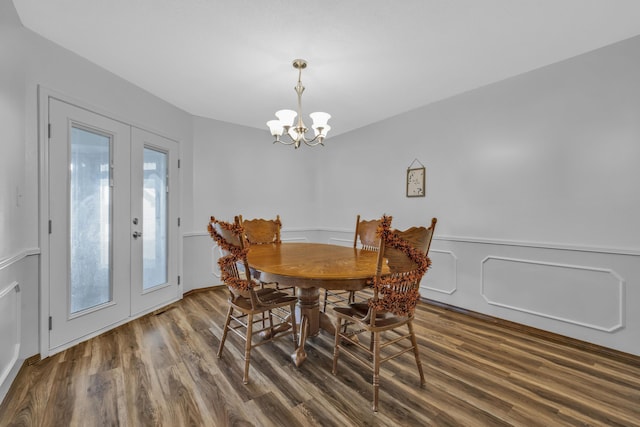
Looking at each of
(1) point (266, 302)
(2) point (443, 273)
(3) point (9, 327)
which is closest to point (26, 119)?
(3) point (9, 327)

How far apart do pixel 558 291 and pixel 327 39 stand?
2.95 metres

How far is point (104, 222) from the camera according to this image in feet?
8.81

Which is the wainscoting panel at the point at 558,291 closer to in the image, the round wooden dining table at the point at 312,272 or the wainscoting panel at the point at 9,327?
the round wooden dining table at the point at 312,272

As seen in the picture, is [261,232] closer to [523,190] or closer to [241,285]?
[241,285]

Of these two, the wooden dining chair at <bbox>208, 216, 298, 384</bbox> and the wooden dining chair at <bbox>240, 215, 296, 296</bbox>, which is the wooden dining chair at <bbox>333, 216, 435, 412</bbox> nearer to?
the wooden dining chair at <bbox>208, 216, 298, 384</bbox>

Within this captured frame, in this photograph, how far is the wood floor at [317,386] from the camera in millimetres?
1575

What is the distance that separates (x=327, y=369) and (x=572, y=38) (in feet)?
10.3

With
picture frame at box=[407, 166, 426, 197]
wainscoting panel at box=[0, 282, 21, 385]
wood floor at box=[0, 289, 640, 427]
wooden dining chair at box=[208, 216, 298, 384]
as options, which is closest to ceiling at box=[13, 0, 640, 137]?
picture frame at box=[407, 166, 426, 197]

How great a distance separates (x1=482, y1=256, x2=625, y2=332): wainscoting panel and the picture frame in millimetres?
1104

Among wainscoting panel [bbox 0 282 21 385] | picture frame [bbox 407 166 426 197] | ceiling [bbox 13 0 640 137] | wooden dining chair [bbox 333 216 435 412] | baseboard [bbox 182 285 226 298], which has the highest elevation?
ceiling [bbox 13 0 640 137]

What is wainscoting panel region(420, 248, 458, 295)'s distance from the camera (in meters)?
3.28

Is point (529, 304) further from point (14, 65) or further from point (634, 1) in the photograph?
point (14, 65)

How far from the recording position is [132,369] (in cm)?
203

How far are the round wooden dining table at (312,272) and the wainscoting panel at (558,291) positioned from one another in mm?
1560
